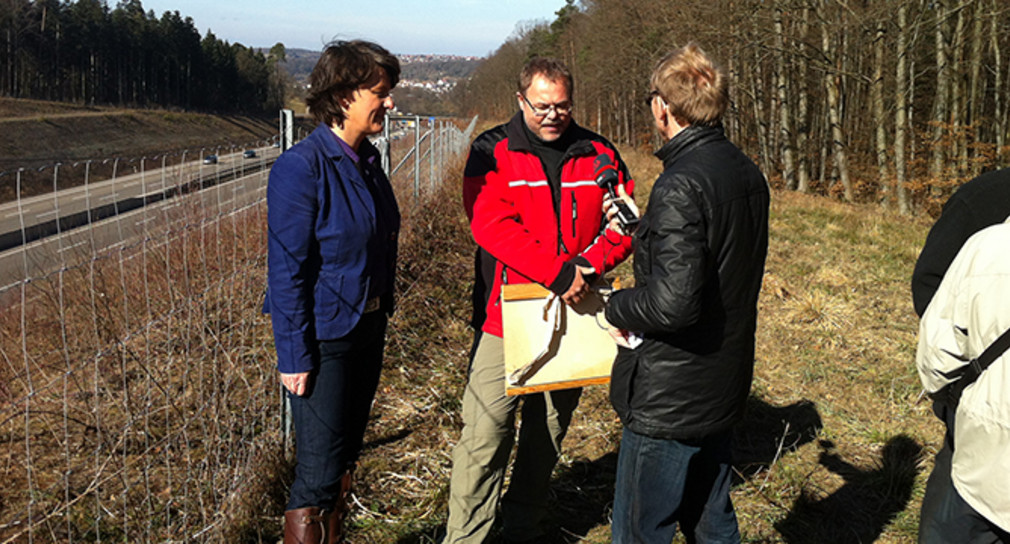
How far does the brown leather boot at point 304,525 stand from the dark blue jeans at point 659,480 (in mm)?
953

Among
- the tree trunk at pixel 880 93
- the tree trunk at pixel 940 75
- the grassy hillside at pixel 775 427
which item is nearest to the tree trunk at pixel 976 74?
the tree trunk at pixel 940 75

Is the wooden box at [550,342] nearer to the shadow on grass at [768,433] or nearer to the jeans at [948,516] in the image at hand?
the jeans at [948,516]

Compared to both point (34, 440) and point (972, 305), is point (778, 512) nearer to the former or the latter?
point (972, 305)

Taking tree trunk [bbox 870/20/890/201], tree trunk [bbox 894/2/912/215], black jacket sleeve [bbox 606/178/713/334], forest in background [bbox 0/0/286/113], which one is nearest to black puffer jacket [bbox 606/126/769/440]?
black jacket sleeve [bbox 606/178/713/334]

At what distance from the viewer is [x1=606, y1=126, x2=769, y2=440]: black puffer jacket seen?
1.86 m

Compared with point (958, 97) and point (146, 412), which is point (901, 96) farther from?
point (146, 412)

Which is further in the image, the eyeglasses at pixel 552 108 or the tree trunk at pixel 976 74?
the tree trunk at pixel 976 74

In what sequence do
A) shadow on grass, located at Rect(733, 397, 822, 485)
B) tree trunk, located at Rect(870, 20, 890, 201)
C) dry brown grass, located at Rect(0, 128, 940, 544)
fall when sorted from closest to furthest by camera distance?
dry brown grass, located at Rect(0, 128, 940, 544) → shadow on grass, located at Rect(733, 397, 822, 485) → tree trunk, located at Rect(870, 20, 890, 201)

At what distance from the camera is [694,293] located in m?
1.86

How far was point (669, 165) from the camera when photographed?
80.4 inches

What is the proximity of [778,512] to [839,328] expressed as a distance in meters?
3.14

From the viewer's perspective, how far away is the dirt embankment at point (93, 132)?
50719mm

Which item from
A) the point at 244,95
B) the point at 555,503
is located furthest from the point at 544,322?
the point at 244,95

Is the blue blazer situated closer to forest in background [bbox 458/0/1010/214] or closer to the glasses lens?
the glasses lens
